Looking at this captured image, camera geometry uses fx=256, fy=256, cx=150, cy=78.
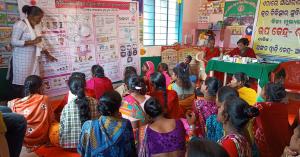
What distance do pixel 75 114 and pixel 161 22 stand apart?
13.6 ft

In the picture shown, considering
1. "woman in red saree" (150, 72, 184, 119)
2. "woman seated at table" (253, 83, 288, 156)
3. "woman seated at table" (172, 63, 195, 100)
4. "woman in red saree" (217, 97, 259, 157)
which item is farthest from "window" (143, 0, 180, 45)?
"woman in red saree" (217, 97, 259, 157)

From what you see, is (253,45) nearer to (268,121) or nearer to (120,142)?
(268,121)

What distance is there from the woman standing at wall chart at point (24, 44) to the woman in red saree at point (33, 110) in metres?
0.90

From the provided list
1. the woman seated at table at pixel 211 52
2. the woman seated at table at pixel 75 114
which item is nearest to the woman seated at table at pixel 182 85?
the woman seated at table at pixel 75 114

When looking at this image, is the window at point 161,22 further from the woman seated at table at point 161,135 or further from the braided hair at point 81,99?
the woman seated at table at point 161,135

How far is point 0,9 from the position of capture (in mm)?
3279

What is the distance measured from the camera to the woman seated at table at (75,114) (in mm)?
2317

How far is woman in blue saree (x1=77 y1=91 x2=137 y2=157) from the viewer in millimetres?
1632

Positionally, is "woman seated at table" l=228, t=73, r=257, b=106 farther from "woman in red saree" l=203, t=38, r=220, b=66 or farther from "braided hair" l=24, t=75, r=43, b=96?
Answer: "woman in red saree" l=203, t=38, r=220, b=66

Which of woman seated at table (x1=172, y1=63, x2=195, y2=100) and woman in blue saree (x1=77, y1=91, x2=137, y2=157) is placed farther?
woman seated at table (x1=172, y1=63, x2=195, y2=100)

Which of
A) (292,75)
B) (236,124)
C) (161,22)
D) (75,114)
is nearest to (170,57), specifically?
(161,22)

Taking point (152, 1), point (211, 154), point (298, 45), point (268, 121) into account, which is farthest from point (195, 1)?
point (211, 154)

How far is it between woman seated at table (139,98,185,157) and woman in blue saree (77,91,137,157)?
0.51 ft

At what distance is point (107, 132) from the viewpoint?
5.36 feet
